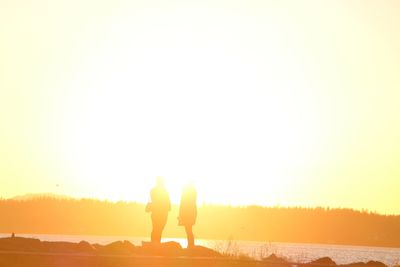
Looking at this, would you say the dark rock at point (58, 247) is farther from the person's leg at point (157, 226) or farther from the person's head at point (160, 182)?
the person's head at point (160, 182)

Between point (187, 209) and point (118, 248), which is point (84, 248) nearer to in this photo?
point (118, 248)

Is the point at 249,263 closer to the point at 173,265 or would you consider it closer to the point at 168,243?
the point at 173,265

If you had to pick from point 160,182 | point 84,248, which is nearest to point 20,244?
point 84,248

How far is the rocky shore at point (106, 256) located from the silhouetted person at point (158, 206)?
2.67 ft

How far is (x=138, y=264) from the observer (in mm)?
24016

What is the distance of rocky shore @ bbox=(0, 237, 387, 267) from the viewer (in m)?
23.2

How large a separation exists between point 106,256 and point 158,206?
615 cm

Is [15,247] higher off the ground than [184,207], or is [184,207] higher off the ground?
[184,207]

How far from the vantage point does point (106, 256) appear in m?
23.5

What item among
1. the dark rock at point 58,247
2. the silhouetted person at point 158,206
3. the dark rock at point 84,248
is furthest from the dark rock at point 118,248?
the silhouetted person at point 158,206

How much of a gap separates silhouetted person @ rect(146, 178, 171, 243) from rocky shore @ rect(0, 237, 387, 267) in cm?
81

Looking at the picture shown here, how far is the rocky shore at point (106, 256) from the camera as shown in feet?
76.1

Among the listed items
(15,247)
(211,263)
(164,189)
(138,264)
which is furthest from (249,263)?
(15,247)

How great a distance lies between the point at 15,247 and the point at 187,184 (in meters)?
7.22
